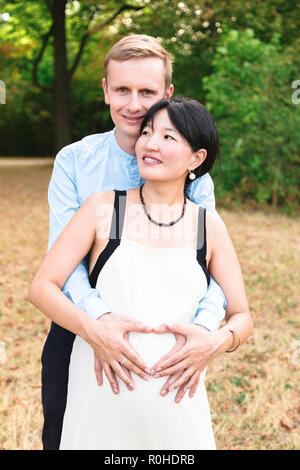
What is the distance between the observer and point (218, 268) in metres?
2.22

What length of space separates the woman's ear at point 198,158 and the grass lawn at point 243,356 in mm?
2235

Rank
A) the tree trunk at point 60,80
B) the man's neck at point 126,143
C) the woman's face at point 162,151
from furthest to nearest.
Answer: the tree trunk at point 60,80, the man's neck at point 126,143, the woman's face at point 162,151

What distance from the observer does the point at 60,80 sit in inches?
699

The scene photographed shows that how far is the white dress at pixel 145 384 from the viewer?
6.41 feet

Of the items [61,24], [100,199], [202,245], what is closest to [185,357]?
[202,245]

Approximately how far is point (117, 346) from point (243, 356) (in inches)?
130

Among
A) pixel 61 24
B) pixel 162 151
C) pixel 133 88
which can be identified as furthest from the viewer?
pixel 61 24

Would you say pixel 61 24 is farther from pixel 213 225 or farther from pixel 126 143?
pixel 213 225

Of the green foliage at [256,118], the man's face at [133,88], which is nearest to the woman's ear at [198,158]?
the man's face at [133,88]

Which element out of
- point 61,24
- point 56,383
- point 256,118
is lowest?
point 56,383

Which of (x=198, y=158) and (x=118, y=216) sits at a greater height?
(x=198, y=158)

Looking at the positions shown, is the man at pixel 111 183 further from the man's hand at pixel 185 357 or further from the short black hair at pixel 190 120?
the short black hair at pixel 190 120
